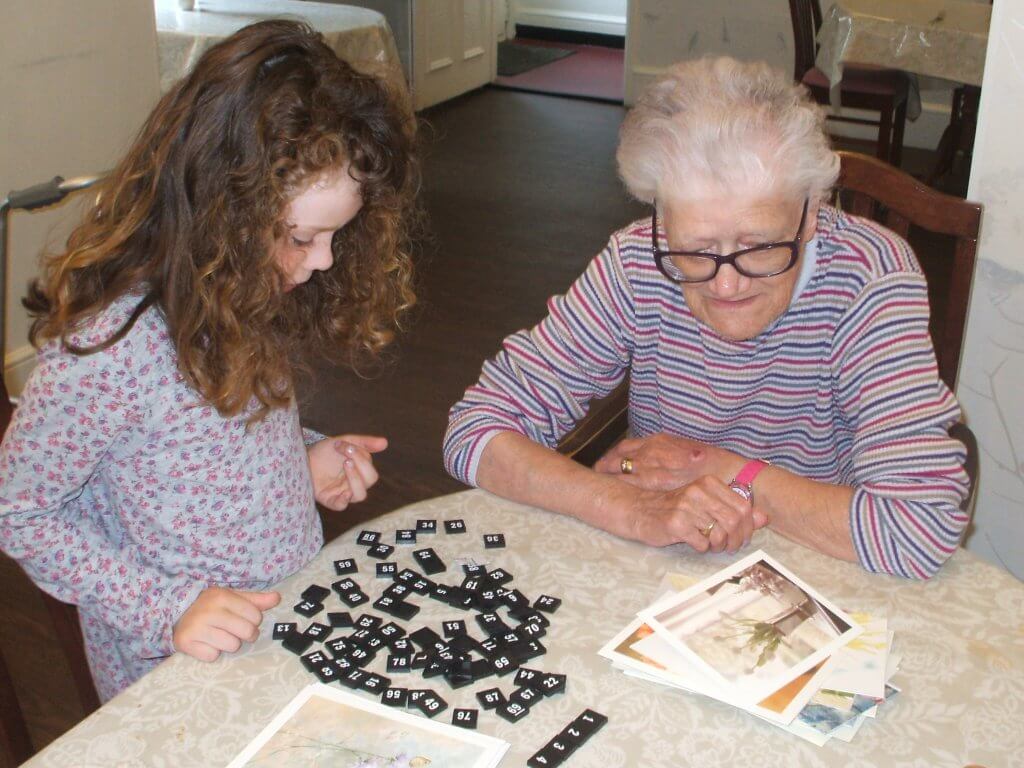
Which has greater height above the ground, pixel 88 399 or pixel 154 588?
pixel 88 399

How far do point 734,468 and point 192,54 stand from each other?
9.72ft

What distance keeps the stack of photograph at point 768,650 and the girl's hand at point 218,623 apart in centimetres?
39

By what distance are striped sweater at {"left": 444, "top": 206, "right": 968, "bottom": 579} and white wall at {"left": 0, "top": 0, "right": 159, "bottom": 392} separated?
6.16ft

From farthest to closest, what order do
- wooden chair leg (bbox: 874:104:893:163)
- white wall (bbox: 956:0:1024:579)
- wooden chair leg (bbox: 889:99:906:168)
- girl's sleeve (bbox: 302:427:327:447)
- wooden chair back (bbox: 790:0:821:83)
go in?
wooden chair leg (bbox: 889:99:906:168), wooden chair leg (bbox: 874:104:893:163), wooden chair back (bbox: 790:0:821:83), white wall (bbox: 956:0:1024:579), girl's sleeve (bbox: 302:427:327:447)

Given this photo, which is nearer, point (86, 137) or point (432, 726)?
point (432, 726)

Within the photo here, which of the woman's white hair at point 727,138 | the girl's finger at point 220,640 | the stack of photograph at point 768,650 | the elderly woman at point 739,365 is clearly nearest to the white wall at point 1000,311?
the elderly woman at point 739,365

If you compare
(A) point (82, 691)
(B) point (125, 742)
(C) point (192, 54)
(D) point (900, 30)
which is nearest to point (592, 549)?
(B) point (125, 742)

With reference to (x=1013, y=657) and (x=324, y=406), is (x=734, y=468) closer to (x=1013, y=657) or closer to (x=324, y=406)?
(x=1013, y=657)

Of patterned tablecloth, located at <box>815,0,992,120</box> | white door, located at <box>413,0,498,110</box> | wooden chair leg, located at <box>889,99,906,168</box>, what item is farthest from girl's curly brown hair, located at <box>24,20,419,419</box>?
white door, located at <box>413,0,498,110</box>

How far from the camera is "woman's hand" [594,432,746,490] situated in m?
1.51


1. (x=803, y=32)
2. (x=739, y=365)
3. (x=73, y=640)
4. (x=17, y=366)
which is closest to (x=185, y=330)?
(x=73, y=640)

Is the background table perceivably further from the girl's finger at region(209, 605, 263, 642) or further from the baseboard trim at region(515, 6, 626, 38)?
the baseboard trim at region(515, 6, 626, 38)

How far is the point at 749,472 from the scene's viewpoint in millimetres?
1478

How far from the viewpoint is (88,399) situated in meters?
1.20
